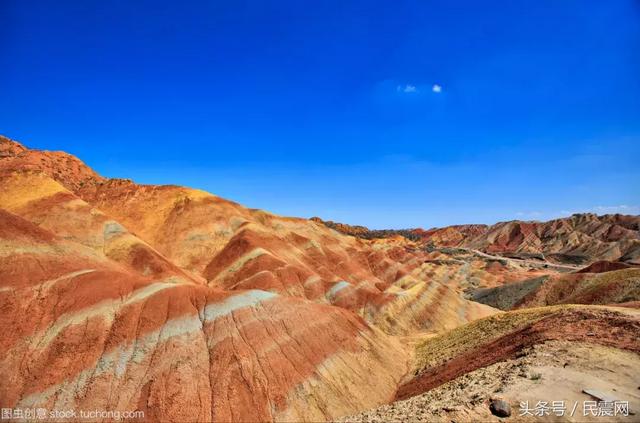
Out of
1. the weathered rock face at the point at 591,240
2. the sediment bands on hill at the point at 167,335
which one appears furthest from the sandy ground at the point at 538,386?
the weathered rock face at the point at 591,240

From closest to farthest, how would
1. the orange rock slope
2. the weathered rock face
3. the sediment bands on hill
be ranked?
the orange rock slope → the sediment bands on hill → the weathered rock face

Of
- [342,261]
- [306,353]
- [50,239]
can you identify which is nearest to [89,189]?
[50,239]

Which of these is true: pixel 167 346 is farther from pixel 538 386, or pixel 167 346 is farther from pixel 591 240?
pixel 591 240

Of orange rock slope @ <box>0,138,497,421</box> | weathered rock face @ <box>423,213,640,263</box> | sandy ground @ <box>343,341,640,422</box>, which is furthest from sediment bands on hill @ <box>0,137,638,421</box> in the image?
weathered rock face @ <box>423,213,640,263</box>

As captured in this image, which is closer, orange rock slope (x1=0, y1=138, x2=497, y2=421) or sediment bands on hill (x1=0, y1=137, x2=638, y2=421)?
orange rock slope (x1=0, y1=138, x2=497, y2=421)

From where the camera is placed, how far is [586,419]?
1563cm

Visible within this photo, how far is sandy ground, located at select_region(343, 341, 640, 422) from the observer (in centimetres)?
1680

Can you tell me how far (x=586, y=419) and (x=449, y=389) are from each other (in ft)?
25.6

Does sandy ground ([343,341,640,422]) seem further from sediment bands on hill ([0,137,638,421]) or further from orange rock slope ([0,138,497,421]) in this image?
sediment bands on hill ([0,137,638,421])

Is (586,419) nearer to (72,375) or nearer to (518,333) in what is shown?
(518,333)

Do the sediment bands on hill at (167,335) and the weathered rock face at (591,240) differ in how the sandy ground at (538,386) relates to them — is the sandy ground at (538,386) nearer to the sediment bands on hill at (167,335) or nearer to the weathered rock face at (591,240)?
the sediment bands on hill at (167,335)

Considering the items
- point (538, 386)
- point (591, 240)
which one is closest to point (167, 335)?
point (538, 386)

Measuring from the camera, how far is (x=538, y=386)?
60.7 feet

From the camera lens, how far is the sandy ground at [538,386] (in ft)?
55.1
